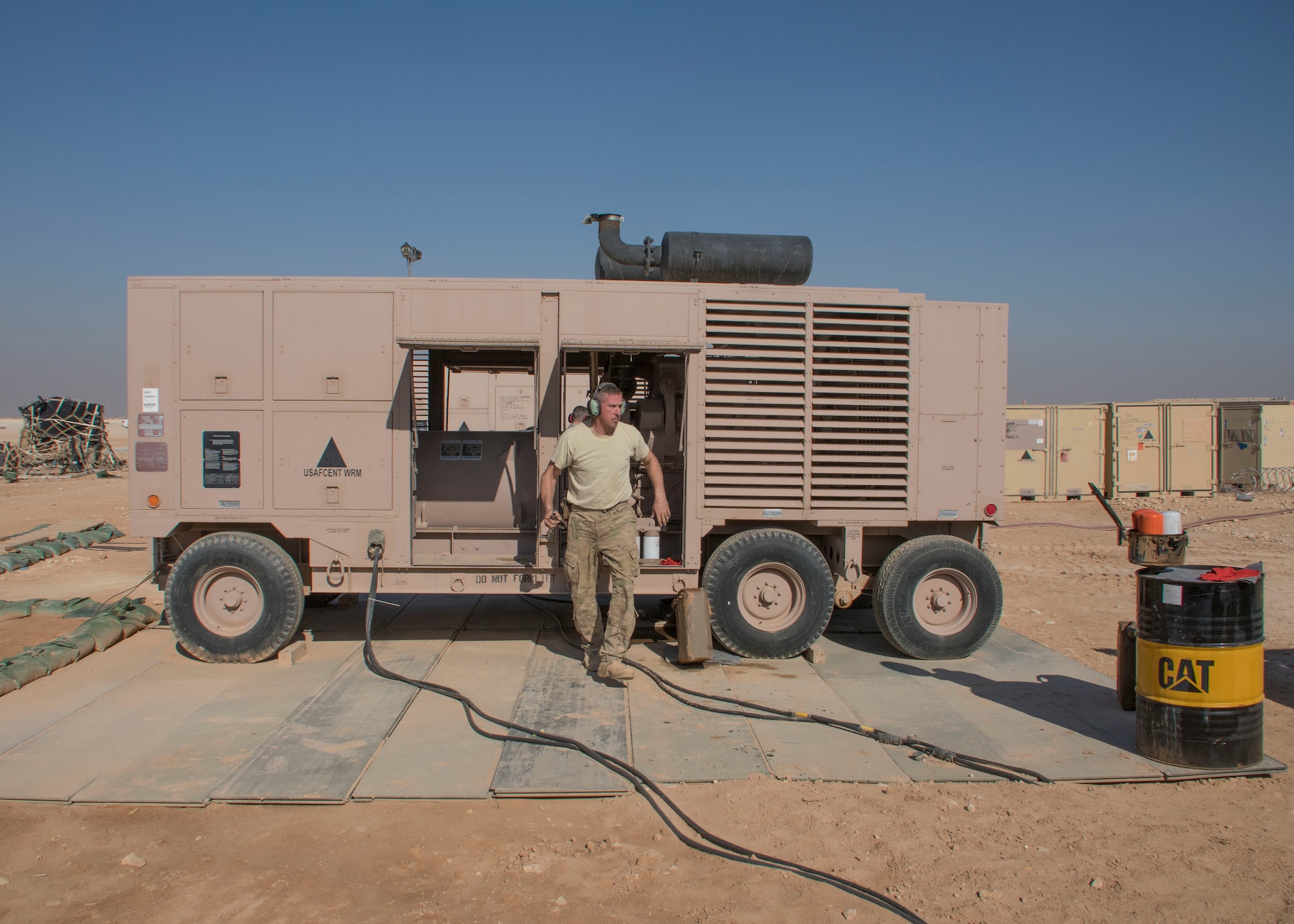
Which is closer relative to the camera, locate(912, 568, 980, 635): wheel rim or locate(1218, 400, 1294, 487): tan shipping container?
locate(912, 568, 980, 635): wheel rim

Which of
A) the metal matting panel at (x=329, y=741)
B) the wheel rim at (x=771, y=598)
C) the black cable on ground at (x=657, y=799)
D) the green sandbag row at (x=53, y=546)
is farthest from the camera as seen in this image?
the green sandbag row at (x=53, y=546)

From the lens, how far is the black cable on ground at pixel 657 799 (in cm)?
356

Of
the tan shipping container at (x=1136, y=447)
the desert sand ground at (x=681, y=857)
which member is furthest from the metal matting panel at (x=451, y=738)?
the tan shipping container at (x=1136, y=447)

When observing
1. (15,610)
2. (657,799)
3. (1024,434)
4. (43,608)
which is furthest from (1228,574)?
(15,610)

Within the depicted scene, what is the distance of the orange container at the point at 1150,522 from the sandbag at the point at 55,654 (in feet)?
24.9

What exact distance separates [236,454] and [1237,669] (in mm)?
6838

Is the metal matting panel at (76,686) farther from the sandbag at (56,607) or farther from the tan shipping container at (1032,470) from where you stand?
Answer: the tan shipping container at (1032,470)

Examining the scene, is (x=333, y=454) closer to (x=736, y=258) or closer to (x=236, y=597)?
(x=236, y=597)

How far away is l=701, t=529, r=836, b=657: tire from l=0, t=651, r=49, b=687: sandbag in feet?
16.3

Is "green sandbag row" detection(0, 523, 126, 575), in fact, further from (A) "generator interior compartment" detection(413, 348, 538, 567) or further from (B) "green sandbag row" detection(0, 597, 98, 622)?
(A) "generator interior compartment" detection(413, 348, 538, 567)

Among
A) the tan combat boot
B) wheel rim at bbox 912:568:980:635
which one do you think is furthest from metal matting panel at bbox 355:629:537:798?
wheel rim at bbox 912:568:980:635

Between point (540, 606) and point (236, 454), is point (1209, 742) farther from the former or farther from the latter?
point (236, 454)

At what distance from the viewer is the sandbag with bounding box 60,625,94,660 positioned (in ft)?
21.7

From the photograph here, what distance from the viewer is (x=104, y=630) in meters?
6.96
